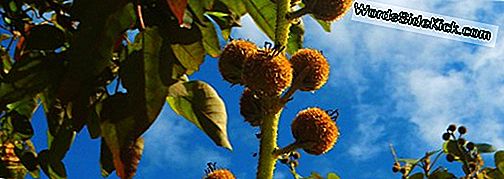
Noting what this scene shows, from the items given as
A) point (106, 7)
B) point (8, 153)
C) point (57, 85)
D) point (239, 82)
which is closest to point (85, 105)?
point (57, 85)

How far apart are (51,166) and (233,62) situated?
0.31 metres

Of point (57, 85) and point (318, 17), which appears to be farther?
point (318, 17)

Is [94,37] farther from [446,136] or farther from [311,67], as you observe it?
[446,136]

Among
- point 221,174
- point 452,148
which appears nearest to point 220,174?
point 221,174

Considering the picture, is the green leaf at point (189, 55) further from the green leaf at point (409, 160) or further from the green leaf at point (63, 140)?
the green leaf at point (409, 160)

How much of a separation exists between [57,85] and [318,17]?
0.49 meters

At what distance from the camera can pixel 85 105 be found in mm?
882

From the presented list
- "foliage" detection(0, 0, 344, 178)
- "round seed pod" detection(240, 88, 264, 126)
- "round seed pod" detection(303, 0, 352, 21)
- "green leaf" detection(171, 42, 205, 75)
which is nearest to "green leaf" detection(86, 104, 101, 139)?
"foliage" detection(0, 0, 344, 178)

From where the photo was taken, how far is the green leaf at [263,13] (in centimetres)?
104

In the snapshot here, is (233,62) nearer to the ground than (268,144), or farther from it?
farther from it

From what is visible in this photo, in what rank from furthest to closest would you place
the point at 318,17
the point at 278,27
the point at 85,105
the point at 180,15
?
the point at 318,17
the point at 278,27
the point at 85,105
the point at 180,15

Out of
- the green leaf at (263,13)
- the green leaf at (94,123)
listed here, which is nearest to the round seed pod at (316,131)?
the green leaf at (263,13)

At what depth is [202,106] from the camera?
0.88 metres

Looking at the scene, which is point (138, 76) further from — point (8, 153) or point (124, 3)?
point (8, 153)
